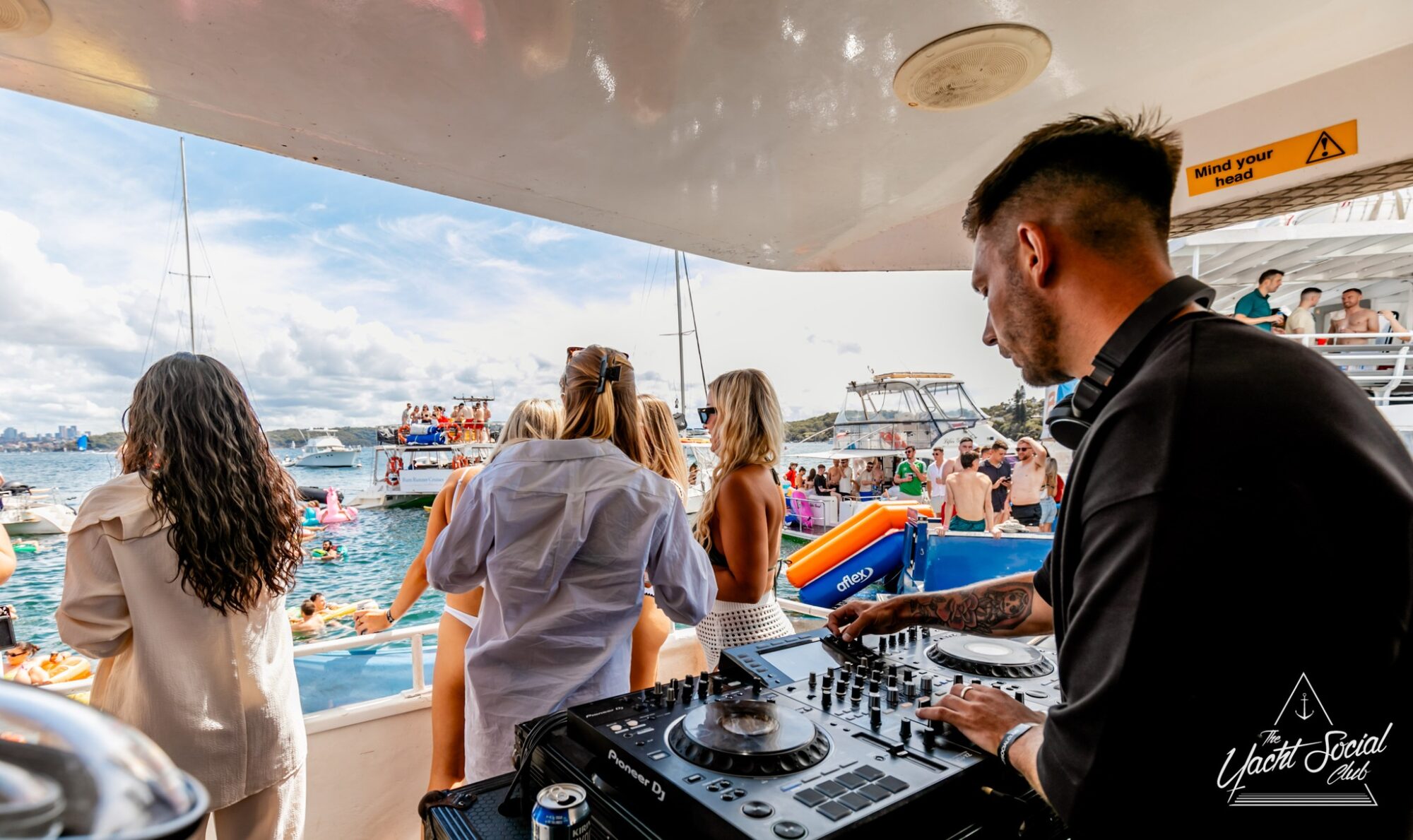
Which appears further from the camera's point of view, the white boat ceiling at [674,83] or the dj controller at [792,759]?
the white boat ceiling at [674,83]

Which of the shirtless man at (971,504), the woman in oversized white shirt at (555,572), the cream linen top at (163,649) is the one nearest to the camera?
the cream linen top at (163,649)

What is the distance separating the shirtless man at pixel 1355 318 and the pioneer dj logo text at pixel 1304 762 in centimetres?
847

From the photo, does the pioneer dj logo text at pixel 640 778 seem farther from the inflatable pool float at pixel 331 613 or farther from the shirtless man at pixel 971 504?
the inflatable pool float at pixel 331 613

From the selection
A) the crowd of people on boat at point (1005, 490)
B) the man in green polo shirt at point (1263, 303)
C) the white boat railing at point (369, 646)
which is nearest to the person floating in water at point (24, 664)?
the white boat railing at point (369, 646)

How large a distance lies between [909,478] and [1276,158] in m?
11.1

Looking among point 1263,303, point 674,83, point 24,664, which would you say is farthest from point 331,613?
point 1263,303

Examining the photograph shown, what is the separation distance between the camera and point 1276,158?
196 cm

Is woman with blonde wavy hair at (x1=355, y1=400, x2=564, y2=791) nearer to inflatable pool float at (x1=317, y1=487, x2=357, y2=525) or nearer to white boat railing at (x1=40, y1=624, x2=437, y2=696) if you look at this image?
white boat railing at (x1=40, y1=624, x2=437, y2=696)

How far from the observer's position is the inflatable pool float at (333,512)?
1889cm

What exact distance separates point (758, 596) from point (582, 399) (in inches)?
39.2

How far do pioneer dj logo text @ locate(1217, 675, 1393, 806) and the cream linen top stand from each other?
6.52ft

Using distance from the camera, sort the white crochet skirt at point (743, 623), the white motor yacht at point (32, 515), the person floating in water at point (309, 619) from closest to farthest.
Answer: the white crochet skirt at point (743, 623)
the person floating in water at point (309, 619)
the white motor yacht at point (32, 515)

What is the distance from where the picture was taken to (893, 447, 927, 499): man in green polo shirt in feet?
40.9

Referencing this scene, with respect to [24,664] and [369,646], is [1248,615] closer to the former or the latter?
[369,646]
